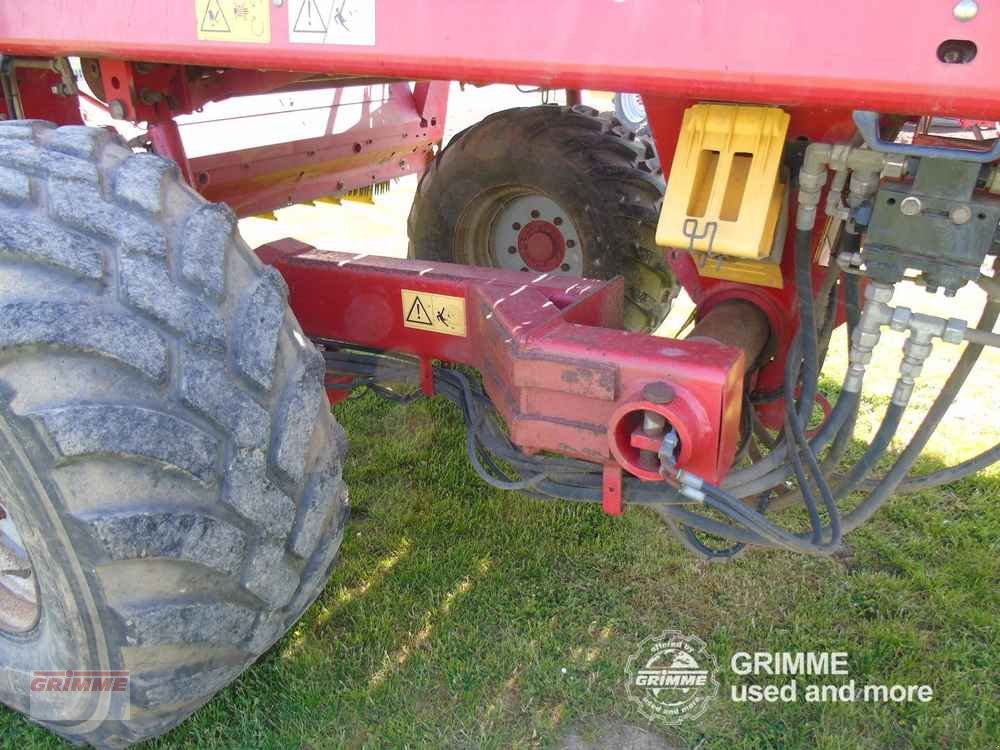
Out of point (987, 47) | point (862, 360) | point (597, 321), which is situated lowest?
point (597, 321)

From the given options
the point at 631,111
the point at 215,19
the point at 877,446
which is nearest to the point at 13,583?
the point at 215,19

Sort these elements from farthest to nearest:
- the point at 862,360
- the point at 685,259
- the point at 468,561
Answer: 1. the point at 468,561
2. the point at 685,259
3. the point at 862,360

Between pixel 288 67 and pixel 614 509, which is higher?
pixel 288 67

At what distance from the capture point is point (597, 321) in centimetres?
203

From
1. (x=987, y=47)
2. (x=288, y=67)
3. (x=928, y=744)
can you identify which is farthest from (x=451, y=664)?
(x=987, y=47)

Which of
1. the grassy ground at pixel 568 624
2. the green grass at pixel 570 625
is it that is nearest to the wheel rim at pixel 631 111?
the grassy ground at pixel 568 624

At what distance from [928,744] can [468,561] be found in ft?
4.33

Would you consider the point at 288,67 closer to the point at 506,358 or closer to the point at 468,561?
the point at 506,358

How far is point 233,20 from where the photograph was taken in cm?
146

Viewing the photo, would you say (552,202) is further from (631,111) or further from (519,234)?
(631,111)

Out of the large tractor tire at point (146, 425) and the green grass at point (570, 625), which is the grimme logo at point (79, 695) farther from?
the green grass at point (570, 625)

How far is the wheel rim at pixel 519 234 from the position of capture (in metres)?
3.10

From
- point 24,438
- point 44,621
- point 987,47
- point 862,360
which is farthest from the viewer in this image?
point 44,621

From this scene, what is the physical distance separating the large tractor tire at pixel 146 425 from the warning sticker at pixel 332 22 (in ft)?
1.37
